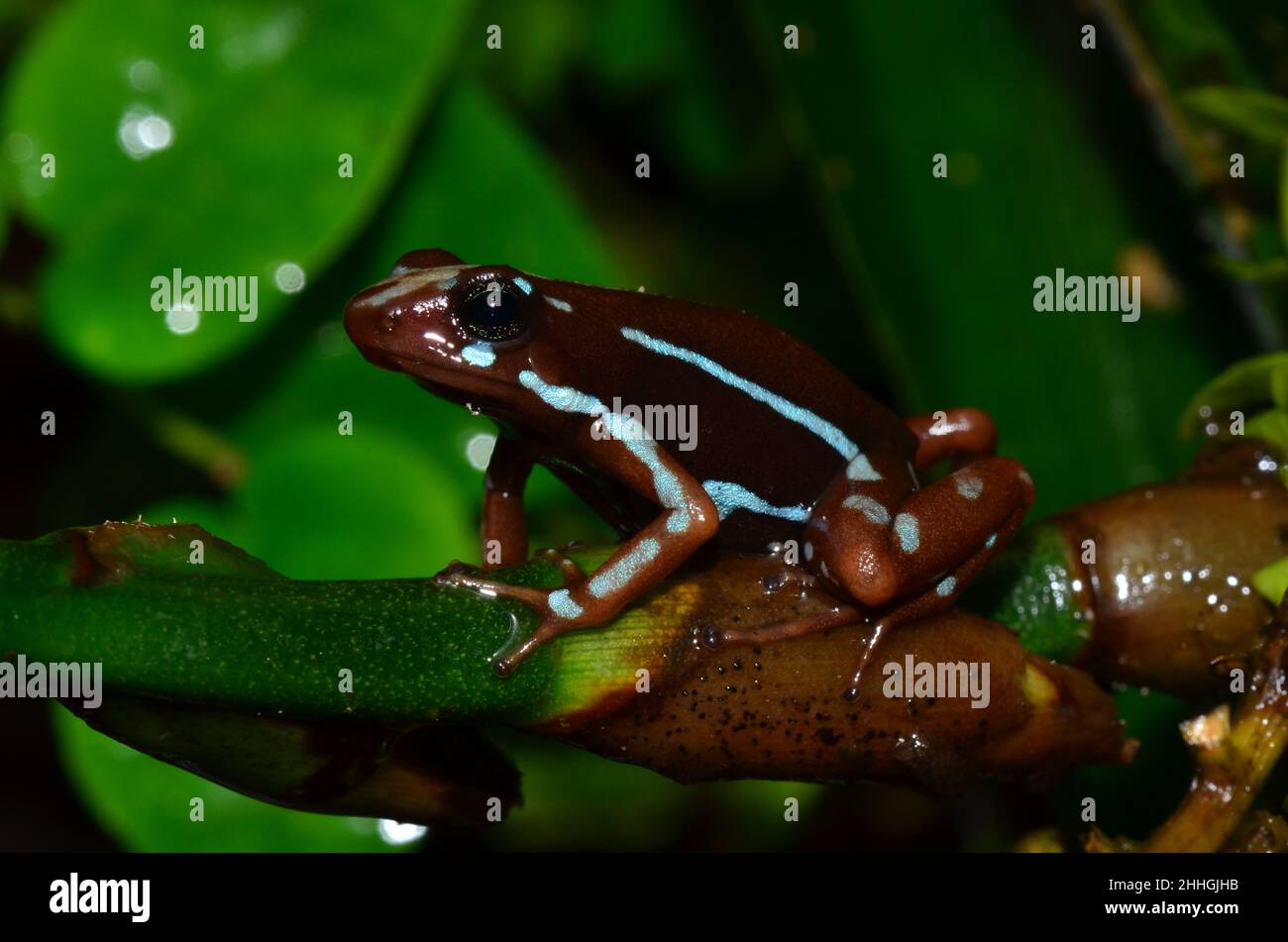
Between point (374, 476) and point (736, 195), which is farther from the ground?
point (736, 195)

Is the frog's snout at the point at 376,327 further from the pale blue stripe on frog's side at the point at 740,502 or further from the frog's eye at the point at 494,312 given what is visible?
the pale blue stripe on frog's side at the point at 740,502

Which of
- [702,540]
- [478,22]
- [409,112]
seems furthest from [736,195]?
[702,540]

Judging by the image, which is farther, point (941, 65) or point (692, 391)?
point (941, 65)

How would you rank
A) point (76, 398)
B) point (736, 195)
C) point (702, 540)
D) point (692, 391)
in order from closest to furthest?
point (702, 540) < point (692, 391) < point (76, 398) < point (736, 195)

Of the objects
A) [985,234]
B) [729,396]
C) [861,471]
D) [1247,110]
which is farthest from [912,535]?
[985,234]

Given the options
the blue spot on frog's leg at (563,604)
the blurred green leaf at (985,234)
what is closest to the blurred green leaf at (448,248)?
the blurred green leaf at (985,234)

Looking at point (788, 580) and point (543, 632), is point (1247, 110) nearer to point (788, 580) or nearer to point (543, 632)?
point (788, 580)

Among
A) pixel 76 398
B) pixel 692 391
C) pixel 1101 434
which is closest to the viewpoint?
pixel 692 391

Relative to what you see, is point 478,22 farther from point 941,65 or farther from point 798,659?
point 798,659
